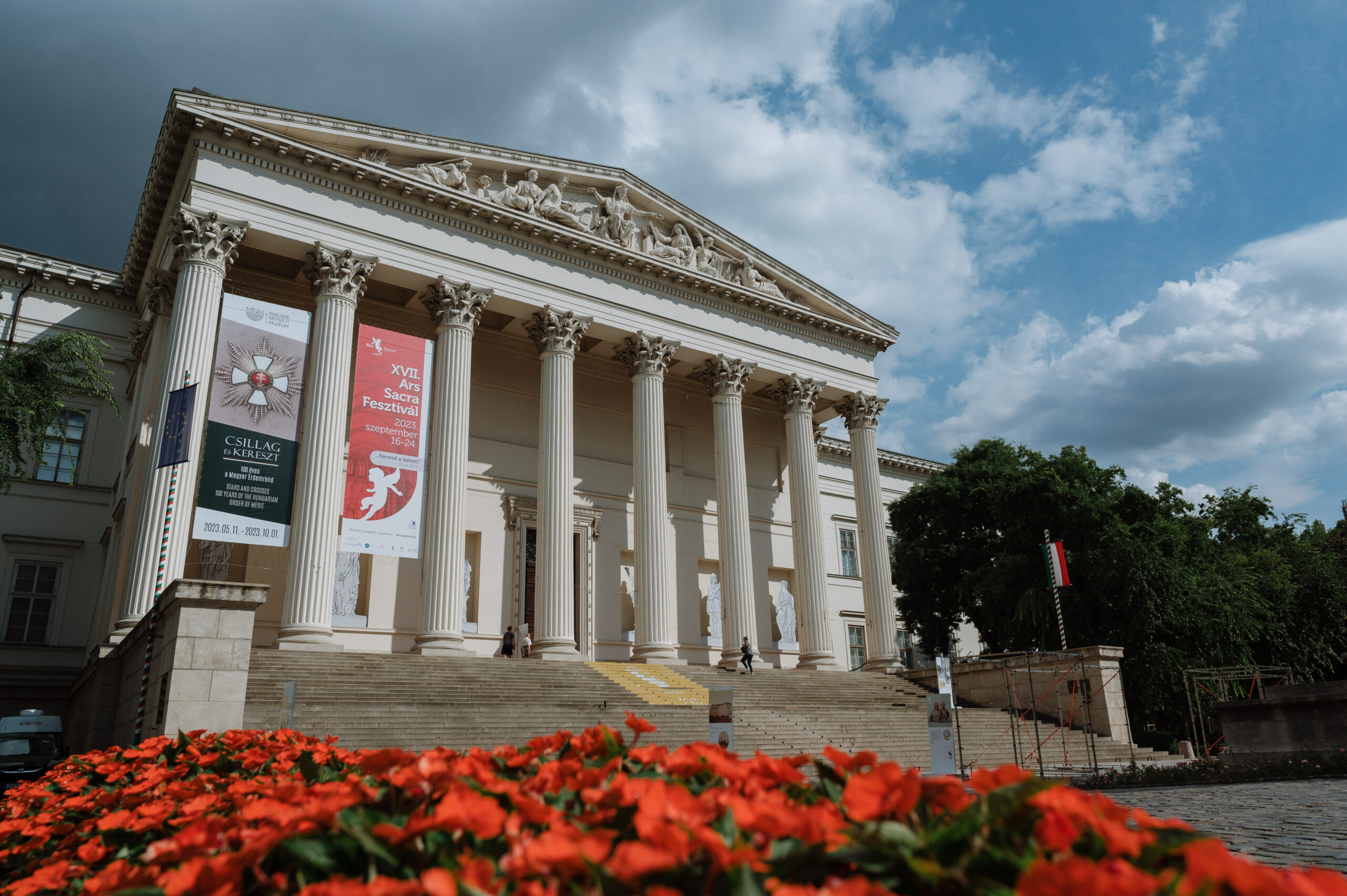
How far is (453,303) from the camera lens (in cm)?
2328

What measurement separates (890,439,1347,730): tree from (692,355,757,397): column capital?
10734 mm

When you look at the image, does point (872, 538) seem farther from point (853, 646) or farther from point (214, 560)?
point (214, 560)

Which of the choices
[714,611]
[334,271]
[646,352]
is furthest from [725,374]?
[334,271]

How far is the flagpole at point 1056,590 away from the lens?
25481 mm

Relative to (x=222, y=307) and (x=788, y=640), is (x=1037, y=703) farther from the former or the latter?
(x=222, y=307)

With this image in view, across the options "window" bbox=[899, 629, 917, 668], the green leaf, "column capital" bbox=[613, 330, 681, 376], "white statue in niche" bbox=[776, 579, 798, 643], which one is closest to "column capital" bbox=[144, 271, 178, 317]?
"column capital" bbox=[613, 330, 681, 376]

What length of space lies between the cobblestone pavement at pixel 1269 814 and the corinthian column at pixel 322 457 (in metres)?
16.2

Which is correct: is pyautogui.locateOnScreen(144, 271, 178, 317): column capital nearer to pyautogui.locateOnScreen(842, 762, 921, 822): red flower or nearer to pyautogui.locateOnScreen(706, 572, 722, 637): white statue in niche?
pyautogui.locateOnScreen(706, 572, 722, 637): white statue in niche

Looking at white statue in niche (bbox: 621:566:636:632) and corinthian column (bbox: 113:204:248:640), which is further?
white statue in niche (bbox: 621:566:636:632)

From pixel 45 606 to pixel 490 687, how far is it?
15.1 m

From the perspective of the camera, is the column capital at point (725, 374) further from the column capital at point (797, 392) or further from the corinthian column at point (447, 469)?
the corinthian column at point (447, 469)

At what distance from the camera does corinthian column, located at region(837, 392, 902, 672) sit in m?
28.2

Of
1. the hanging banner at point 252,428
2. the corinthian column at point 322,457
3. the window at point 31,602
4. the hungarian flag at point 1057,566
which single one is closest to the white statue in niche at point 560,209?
the corinthian column at point 322,457

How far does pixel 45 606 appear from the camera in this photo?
80.3 feet
